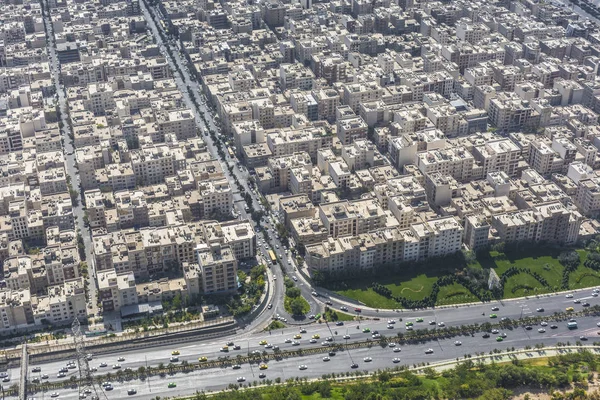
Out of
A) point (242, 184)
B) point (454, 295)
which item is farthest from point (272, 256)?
point (454, 295)

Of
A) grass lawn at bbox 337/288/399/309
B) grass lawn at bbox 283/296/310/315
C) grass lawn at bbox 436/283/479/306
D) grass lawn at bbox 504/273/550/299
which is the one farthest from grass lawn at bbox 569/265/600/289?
grass lawn at bbox 283/296/310/315

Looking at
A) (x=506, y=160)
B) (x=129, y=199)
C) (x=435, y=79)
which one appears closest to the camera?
(x=129, y=199)

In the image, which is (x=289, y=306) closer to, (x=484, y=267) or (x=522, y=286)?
(x=484, y=267)

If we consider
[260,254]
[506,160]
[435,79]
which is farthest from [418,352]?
[435,79]

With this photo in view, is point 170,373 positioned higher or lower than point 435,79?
lower

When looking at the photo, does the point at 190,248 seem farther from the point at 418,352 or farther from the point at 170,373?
the point at 418,352

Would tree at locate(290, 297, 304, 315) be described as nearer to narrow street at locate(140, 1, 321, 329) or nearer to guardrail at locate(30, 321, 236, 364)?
narrow street at locate(140, 1, 321, 329)
